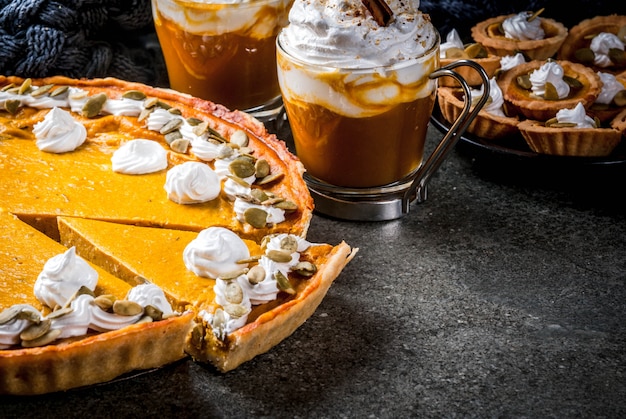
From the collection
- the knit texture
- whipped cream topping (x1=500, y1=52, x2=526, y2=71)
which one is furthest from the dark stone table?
the knit texture

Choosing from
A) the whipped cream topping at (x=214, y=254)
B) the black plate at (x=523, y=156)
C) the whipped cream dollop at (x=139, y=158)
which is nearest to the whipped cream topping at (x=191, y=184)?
the whipped cream dollop at (x=139, y=158)

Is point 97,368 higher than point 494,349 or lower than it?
higher

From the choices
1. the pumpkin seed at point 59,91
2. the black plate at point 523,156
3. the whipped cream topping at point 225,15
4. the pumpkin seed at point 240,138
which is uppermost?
the whipped cream topping at point 225,15

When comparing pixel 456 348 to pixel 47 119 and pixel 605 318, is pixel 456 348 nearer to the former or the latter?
pixel 605 318

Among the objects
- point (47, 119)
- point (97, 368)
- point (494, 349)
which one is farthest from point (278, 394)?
point (47, 119)

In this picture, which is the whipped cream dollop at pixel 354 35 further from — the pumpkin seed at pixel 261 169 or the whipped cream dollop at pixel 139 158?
the whipped cream dollop at pixel 139 158

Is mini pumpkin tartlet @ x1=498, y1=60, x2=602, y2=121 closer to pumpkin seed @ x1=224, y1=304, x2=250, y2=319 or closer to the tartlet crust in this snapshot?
the tartlet crust

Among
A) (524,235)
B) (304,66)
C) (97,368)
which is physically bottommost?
(524,235)
